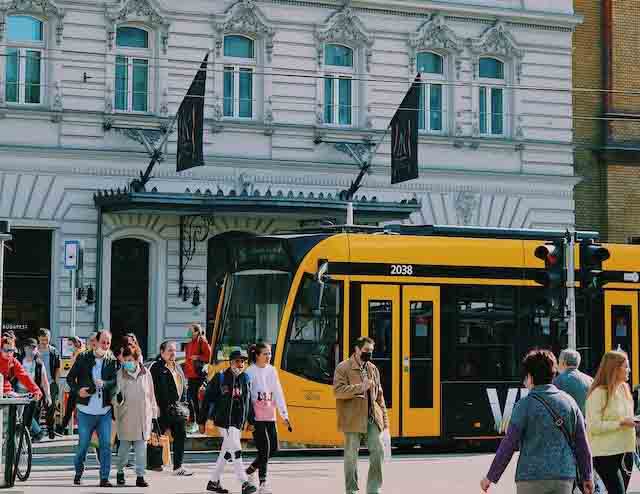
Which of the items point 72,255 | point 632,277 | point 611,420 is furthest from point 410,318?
point 611,420

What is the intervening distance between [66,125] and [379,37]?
7.55 m

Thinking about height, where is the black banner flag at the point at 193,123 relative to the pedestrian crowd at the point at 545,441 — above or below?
above

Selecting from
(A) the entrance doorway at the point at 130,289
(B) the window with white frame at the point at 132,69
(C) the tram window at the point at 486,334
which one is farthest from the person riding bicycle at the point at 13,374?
(B) the window with white frame at the point at 132,69

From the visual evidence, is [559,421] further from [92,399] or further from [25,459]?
[25,459]

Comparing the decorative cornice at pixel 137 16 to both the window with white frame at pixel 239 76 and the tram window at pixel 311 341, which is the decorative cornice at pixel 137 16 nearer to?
the window with white frame at pixel 239 76

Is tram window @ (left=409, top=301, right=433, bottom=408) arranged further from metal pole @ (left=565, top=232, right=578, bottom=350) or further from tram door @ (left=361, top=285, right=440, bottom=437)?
metal pole @ (left=565, top=232, right=578, bottom=350)

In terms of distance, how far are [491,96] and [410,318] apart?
47.9ft

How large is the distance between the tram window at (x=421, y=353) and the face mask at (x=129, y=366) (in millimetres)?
5614

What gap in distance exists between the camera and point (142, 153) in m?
32.3

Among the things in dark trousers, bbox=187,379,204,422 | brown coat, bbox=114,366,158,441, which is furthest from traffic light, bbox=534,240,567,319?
dark trousers, bbox=187,379,204,422

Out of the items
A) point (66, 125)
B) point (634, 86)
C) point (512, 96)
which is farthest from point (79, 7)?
point (634, 86)

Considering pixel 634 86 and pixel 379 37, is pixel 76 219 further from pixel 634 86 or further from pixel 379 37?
pixel 634 86

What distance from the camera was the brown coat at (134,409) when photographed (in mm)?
18281

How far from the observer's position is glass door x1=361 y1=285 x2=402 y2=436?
73.9 ft
